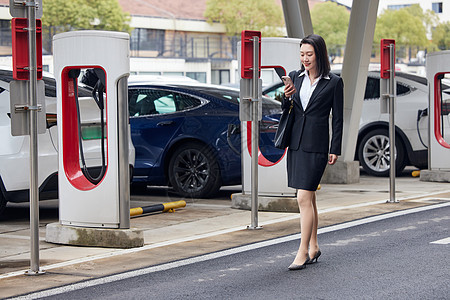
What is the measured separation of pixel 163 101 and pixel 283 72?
2.07 meters

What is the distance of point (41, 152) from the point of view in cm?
978

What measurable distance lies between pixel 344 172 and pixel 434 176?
4.91 ft

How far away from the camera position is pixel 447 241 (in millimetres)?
8414

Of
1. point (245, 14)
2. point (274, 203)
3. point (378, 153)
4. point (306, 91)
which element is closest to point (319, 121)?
point (306, 91)

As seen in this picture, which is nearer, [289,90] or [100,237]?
[289,90]

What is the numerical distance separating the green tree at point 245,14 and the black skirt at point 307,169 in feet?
241

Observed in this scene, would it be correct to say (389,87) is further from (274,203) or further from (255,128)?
(255,128)

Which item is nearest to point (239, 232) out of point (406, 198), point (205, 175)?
point (205, 175)

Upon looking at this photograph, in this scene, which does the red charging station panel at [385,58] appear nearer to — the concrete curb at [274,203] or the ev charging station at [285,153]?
the ev charging station at [285,153]

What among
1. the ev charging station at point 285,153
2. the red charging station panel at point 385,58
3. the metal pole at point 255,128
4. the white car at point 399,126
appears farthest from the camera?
the white car at point 399,126

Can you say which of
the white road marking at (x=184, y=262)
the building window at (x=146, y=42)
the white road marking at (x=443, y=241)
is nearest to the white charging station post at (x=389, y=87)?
the white road marking at (x=184, y=262)

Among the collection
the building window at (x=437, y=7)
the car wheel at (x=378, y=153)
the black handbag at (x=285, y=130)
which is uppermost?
the building window at (x=437, y=7)

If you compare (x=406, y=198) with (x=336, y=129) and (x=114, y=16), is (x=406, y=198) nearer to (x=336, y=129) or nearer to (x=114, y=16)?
(x=336, y=129)

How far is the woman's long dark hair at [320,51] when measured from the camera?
7133 millimetres
